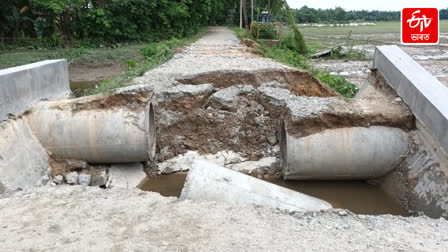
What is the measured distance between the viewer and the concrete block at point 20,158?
456 centimetres

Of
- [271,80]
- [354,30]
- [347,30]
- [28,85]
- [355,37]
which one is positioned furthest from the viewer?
[347,30]

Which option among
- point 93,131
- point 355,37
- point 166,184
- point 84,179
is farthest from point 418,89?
point 355,37

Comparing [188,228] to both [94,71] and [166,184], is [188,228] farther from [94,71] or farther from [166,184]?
[94,71]

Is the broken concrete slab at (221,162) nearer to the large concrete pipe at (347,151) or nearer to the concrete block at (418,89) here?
the large concrete pipe at (347,151)

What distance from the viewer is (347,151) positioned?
518 centimetres

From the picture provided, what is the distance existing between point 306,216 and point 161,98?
12.5 feet

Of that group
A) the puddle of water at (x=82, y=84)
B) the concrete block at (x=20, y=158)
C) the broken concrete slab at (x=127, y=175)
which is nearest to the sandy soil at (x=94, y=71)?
the puddle of water at (x=82, y=84)

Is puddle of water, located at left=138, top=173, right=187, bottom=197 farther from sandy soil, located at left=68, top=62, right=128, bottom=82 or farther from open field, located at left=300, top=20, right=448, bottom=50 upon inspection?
open field, located at left=300, top=20, right=448, bottom=50

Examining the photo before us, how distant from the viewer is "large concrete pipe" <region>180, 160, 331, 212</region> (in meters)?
4.23

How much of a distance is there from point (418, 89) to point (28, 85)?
5.59 meters

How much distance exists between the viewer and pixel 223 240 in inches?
124

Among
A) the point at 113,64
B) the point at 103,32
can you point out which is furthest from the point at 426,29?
the point at 103,32

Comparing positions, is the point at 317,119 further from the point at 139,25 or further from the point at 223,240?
the point at 139,25

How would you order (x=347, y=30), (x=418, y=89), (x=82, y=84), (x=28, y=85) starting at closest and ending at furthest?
(x=418, y=89)
(x=28, y=85)
(x=82, y=84)
(x=347, y=30)
